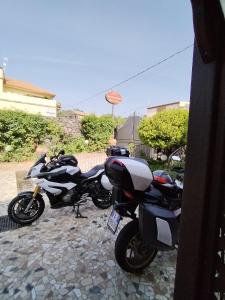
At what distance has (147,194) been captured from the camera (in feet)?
6.93

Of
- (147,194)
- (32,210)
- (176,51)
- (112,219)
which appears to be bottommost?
(32,210)

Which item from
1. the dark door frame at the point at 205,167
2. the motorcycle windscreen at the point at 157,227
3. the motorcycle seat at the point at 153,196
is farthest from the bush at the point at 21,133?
the dark door frame at the point at 205,167

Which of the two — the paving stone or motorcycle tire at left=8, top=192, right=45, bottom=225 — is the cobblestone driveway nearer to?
the paving stone

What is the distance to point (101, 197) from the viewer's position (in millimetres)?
3697

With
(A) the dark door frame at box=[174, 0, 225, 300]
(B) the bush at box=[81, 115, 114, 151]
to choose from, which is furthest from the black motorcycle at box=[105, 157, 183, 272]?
(B) the bush at box=[81, 115, 114, 151]

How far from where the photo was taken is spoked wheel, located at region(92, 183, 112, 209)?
11.9ft

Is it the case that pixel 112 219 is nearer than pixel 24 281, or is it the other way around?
pixel 24 281

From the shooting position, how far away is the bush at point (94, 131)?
11.1 m

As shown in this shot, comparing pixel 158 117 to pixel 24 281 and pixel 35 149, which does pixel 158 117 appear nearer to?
pixel 35 149

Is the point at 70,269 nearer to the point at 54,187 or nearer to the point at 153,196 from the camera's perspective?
the point at 153,196

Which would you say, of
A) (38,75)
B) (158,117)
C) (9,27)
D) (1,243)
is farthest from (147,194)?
(38,75)

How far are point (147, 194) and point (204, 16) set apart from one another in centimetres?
159

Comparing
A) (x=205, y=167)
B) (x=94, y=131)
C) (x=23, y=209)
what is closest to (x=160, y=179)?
(x=205, y=167)

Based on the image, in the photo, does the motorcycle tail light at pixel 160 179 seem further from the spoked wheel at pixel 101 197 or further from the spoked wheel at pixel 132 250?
the spoked wheel at pixel 101 197
